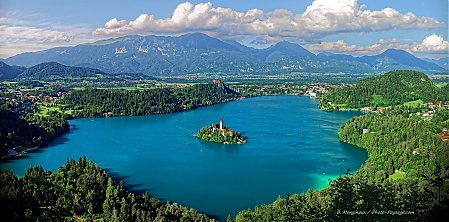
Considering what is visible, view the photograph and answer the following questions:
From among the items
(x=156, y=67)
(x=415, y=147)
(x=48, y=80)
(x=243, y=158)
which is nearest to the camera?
(x=415, y=147)

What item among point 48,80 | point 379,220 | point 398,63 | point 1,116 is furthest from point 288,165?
point 398,63

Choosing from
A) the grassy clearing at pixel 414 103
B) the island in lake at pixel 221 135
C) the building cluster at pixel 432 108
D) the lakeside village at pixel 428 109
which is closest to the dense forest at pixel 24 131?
the island in lake at pixel 221 135

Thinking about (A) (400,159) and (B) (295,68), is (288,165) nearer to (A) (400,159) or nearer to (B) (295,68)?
(A) (400,159)

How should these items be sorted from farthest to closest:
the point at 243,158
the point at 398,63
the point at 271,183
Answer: the point at 398,63 < the point at 243,158 < the point at 271,183

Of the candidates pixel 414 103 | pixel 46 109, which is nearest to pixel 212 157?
pixel 46 109

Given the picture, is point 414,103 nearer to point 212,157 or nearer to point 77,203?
point 212,157

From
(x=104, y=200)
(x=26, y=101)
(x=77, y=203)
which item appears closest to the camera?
(x=77, y=203)

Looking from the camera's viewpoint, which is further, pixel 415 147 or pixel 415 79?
pixel 415 79
